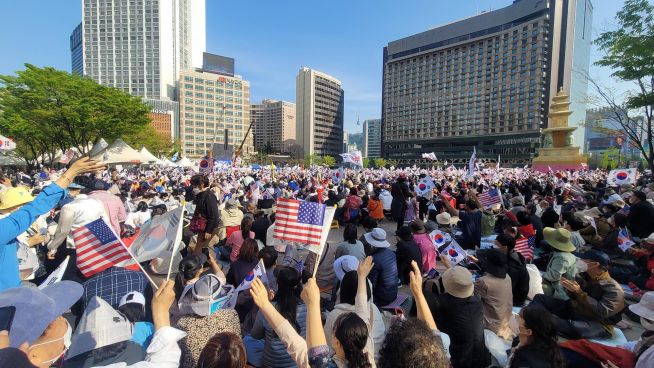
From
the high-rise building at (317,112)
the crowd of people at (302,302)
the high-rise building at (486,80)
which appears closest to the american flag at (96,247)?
the crowd of people at (302,302)

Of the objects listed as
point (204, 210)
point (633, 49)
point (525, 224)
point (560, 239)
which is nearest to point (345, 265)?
point (204, 210)

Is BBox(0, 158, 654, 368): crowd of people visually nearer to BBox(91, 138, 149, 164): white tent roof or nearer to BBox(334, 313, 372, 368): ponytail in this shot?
BBox(334, 313, 372, 368): ponytail

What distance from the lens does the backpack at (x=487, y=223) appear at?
30.8ft

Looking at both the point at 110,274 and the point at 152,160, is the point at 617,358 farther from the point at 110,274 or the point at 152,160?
the point at 152,160

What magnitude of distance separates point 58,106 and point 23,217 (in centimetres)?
2730

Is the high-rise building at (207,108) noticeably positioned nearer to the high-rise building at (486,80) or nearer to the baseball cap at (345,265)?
the high-rise building at (486,80)

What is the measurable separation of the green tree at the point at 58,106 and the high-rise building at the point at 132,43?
293 feet

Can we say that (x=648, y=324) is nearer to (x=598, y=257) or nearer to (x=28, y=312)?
(x=598, y=257)

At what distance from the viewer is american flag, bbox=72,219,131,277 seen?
3.29 meters

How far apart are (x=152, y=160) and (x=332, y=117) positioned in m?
124

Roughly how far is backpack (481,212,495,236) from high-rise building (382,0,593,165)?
2908 inches

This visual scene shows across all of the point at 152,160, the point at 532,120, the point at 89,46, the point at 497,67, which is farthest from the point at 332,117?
the point at 152,160

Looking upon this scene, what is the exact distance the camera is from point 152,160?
18938 mm

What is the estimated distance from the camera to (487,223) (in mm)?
9422
